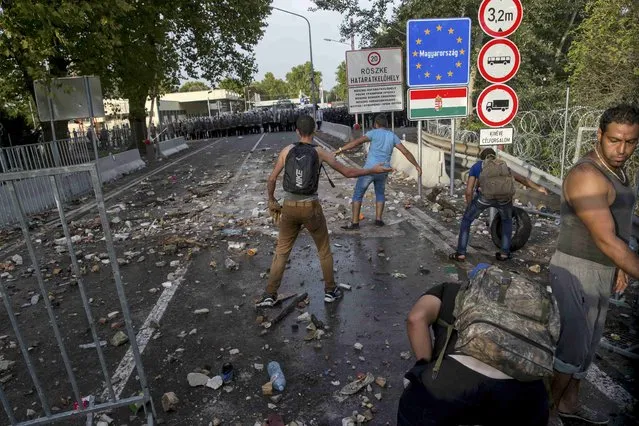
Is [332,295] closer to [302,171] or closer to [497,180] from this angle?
[302,171]

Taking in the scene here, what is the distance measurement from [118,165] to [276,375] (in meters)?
15.5

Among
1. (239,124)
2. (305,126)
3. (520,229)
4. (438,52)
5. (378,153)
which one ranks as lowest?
(520,229)

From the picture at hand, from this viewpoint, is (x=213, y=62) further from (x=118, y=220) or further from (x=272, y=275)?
(x=272, y=275)

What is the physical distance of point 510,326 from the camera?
5.43ft

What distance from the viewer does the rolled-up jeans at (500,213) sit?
5215mm

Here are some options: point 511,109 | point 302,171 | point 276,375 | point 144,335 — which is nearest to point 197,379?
point 276,375

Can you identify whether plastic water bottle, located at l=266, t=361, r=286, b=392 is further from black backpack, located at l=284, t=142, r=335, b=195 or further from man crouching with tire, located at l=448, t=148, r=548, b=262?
man crouching with tire, located at l=448, t=148, r=548, b=262

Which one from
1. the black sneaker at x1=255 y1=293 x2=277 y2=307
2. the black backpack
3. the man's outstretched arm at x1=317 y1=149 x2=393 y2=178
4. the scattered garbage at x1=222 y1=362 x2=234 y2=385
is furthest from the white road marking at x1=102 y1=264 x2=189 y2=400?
the man's outstretched arm at x1=317 y1=149 x2=393 y2=178

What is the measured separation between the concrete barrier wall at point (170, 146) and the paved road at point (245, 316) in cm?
1603

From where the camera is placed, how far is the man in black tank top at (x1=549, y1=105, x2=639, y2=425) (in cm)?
220

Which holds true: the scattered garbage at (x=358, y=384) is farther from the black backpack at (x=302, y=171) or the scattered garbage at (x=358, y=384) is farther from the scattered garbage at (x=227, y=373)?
the black backpack at (x=302, y=171)

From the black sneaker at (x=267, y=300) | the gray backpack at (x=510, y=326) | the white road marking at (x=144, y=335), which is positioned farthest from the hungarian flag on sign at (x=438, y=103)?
the gray backpack at (x=510, y=326)

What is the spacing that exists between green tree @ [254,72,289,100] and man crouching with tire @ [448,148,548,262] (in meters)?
143

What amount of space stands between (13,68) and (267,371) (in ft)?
53.5
